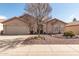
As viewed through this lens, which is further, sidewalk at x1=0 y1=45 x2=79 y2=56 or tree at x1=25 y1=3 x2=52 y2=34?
tree at x1=25 y1=3 x2=52 y2=34

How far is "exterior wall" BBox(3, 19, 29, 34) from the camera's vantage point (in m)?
24.3

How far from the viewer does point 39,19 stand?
46.2ft

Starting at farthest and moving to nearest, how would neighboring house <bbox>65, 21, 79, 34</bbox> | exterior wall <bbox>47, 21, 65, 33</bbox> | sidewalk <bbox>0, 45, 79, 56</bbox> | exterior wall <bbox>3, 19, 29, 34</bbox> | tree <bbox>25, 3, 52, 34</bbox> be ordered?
exterior wall <bbox>3, 19, 29, 34</bbox> < exterior wall <bbox>47, 21, 65, 33</bbox> < neighboring house <bbox>65, 21, 79, 34</bbox> < tree <bbox>25, 3, 52, 34</bbox> < sidewalk <bbox>0, 45, 79, 56</bbox>

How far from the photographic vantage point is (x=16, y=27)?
24.4 metres

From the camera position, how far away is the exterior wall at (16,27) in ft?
79.6

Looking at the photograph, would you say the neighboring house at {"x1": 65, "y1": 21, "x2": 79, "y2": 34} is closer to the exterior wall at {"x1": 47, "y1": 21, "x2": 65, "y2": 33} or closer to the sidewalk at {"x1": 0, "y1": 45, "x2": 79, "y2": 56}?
the exterior wall at {"x1": 47, "y1": 21, "x2": 65, "y2": 33}

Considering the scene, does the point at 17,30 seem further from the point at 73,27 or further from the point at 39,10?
the point at 39,10

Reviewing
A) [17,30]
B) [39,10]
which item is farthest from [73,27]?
[39,10]

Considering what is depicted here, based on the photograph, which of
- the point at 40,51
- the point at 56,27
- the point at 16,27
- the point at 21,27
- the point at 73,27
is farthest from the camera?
the point at 21,27

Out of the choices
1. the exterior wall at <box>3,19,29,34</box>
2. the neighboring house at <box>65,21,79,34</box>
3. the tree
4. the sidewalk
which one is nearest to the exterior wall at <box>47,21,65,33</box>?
the neighboring house at <box>65,21,79,34</box>

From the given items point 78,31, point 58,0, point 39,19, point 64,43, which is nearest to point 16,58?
point 58,0

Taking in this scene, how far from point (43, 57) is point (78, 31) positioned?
15491mm

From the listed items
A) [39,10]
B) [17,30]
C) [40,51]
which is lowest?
[40,51]

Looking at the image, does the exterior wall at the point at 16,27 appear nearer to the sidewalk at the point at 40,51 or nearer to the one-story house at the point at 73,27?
the one-story house at the point at 73,27
